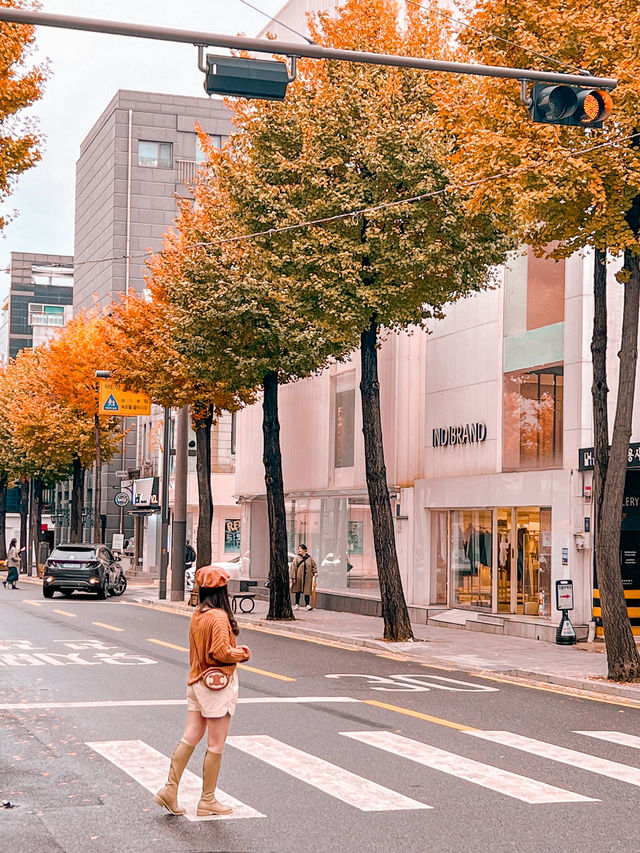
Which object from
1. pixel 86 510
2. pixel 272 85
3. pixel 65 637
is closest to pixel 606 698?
pixel 272 85

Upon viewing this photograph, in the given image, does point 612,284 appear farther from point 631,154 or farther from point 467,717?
point 467,717

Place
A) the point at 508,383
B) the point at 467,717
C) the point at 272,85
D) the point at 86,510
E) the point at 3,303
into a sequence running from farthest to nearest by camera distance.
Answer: the point at 3,303, the point at 86,510, the point at 508,383, the point at 467,717, the point at 272,85

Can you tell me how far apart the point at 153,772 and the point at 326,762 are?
147 cm

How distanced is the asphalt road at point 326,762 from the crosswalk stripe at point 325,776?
2cm

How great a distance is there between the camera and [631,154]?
1514 centimetres

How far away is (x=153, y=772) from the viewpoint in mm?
9391

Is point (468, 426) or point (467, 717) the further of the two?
point (468, 426)

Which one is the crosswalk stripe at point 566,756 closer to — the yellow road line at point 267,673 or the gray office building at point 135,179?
the yellow road line at point 267,673

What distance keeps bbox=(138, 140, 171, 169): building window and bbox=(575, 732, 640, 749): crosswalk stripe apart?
75.0m

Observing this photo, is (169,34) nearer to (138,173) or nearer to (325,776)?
(325,776)

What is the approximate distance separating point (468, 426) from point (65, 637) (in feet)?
33.3

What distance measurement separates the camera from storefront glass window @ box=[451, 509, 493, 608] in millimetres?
26484

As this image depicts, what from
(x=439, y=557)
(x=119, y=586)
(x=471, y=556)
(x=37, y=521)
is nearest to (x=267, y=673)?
(x=471, y=556)

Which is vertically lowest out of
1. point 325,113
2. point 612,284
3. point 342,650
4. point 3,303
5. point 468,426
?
point 342,650
